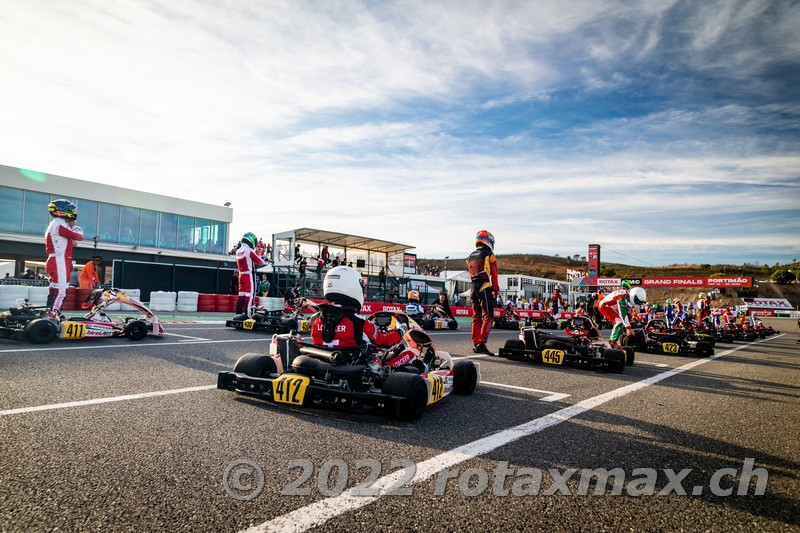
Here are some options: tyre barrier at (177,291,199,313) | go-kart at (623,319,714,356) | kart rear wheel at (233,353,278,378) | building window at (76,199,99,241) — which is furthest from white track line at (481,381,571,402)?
building window at (76,199,99,241)

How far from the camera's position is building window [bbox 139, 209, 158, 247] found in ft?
101

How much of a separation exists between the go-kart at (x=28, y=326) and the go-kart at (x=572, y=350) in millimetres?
7671

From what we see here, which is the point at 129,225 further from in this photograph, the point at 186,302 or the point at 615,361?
the point at 615,361

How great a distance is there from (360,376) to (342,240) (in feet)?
75.7

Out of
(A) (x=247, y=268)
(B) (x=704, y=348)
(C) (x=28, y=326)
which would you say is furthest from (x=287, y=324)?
(B) (x=704, y=348)

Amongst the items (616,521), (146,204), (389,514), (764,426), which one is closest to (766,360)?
(764,426)

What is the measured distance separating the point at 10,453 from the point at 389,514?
238cm

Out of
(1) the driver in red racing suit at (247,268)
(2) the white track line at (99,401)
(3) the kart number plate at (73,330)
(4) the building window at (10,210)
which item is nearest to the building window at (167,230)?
(4) the building window at (10,210)

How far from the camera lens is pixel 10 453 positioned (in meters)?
2.87

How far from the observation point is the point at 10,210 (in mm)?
26078

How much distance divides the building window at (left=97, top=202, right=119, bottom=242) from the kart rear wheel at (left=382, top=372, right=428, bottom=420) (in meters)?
30.4

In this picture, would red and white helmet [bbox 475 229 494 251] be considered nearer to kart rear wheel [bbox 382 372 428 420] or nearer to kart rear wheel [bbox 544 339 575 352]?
kart rear wheel [bbox 544 339 575 352]

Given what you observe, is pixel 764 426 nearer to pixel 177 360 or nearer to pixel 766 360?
pixel 177 360

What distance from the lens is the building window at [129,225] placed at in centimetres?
2980
